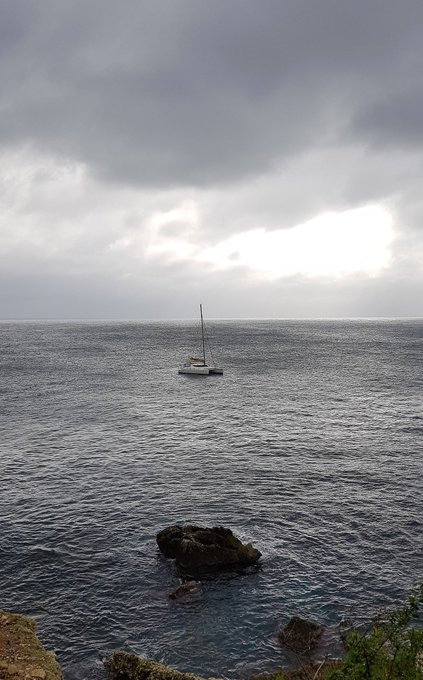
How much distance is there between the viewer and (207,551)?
3181 centimetres

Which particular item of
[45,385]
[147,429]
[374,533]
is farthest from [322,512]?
[45,385]

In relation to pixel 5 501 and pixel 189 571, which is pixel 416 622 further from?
pixel 5 501

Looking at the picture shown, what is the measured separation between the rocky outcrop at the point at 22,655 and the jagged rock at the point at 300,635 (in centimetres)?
1156

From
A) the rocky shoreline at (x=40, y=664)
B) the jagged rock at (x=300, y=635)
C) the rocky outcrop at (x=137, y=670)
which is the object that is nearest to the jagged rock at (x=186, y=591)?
the jagged rock at (x=300, y=635)

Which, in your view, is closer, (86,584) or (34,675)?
(34,675)

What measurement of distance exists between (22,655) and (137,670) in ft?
15.5

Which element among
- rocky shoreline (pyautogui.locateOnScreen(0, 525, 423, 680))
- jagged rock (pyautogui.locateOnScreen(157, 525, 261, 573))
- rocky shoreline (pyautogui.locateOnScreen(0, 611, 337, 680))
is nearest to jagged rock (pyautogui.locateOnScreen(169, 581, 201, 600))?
rocky shoreline (pyautogui.locateOnScreen(0, 525, 423, 680))

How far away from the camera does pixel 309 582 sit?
30953mm

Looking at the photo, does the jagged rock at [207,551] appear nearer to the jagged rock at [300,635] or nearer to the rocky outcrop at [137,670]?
the jagged rock at [300,635]

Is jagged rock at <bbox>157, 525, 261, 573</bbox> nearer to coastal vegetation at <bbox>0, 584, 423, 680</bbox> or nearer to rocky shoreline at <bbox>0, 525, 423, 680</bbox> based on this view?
rocky shoreline at <bbox>0, 525, 423, 680</bbox>

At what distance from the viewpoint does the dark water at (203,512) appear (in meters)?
26.7

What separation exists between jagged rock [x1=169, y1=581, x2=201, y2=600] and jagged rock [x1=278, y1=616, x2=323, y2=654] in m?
5.99

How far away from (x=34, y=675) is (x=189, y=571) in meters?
14.8

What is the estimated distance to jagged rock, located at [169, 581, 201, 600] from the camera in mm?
29156
